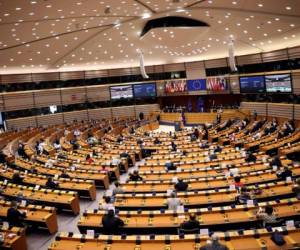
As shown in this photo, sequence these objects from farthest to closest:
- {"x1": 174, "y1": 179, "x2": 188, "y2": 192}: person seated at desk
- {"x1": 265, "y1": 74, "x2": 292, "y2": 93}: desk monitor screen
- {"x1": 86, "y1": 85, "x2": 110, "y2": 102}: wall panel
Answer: {"x1": 86, "y1": 85, "x2": 110, "y2": 102}: wall panel, {"x1": 265, "y1": 74, "x2": 292, "y2": 93}: desk monitor screen, {"x1": 174, "y1": 179, "x2": 188, "y2": 192}: person seated at desk

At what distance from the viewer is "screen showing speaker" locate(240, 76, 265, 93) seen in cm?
3105

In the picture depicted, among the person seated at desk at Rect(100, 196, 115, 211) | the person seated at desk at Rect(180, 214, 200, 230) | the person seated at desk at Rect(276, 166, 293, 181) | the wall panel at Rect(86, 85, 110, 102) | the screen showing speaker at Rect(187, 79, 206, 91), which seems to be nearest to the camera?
the person seated at desk at Rect(180, 214, 200, 230)

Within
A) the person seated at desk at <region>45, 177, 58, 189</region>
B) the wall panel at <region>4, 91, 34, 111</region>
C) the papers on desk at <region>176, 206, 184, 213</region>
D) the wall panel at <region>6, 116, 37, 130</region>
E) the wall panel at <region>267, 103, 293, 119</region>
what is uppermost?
the wall panel at <region>4, 91, 34, 111</region>

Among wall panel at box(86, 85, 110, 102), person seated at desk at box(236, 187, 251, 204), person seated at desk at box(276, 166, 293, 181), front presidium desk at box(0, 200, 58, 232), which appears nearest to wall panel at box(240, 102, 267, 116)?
wall panel at box(86, 85, 110, 102)

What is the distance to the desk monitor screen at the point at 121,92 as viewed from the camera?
135 ft

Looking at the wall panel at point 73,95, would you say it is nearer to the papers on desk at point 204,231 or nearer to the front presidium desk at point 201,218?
the front presidium desk at point 201,218

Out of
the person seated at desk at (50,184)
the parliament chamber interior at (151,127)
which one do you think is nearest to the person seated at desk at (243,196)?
the parliament chamber interior at (151,127)

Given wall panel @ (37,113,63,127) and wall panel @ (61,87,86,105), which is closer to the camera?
wall panel @ (37,113,63,127)

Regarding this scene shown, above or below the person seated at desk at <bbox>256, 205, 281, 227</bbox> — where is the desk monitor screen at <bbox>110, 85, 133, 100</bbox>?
above

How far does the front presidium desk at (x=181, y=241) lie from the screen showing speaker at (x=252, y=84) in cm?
2520

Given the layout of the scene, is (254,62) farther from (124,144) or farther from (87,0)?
(87,0)

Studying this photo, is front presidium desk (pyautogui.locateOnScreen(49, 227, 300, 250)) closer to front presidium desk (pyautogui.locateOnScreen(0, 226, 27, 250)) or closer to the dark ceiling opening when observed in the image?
front presidium desk (pyautogui.locateOnScreen(0, 226, 27, 250))

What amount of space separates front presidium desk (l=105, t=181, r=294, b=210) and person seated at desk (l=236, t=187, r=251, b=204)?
0.22 meters

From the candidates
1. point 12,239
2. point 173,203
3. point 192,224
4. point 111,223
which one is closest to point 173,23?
point 173,203
